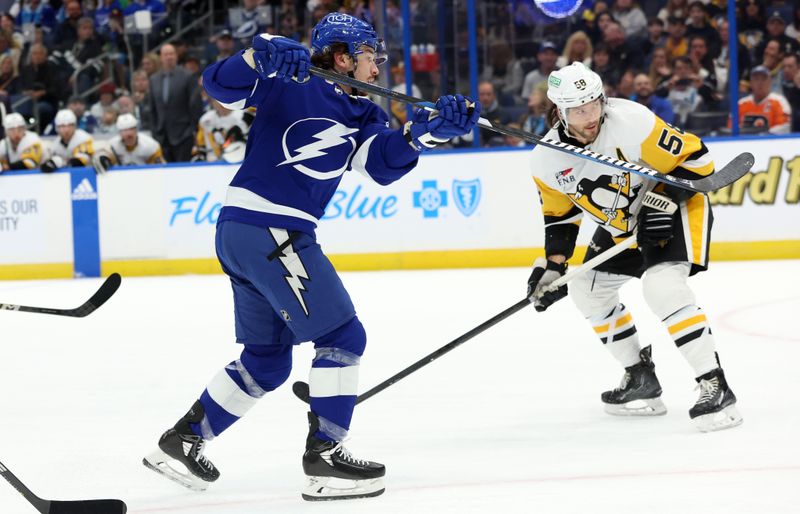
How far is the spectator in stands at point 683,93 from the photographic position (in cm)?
817

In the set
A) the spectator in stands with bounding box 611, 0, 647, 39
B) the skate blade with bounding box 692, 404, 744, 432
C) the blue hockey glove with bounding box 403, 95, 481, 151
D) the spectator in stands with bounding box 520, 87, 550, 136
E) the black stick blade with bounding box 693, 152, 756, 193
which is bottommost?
the spectator in stands with bounding box 520, 87, 550, 136

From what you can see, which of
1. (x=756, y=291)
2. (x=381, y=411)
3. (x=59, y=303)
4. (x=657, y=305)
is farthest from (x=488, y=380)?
(x=59, y=303)

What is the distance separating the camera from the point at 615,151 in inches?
141

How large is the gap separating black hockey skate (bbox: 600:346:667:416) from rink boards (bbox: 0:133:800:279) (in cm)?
415

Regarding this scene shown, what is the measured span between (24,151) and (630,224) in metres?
6.84

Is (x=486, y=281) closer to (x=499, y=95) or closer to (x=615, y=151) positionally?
(x=499, y=95)

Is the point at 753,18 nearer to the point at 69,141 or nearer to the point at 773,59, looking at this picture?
the point at 773,59

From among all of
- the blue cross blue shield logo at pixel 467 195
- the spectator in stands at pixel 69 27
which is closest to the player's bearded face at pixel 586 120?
the blue cross blue shield logo at pixel 467 195

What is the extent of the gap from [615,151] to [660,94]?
15.8 feet

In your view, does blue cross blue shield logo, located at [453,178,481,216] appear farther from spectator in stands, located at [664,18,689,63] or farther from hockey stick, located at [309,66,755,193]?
hockey stick, located at [309,66,755,193]

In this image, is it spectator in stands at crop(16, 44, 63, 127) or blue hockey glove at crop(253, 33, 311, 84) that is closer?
blue hockey glove at crop(253, 33, 311, 84)

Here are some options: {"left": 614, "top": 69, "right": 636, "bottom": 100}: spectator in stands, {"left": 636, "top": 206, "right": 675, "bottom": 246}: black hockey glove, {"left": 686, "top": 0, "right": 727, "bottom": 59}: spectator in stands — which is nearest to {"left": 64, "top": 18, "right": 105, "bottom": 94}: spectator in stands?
{"left": 614, "top": 69, "right": 636, "bottom": 100}: spectator in stands

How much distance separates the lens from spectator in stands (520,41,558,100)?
8602mm

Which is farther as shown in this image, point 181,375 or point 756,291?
point 756,291
